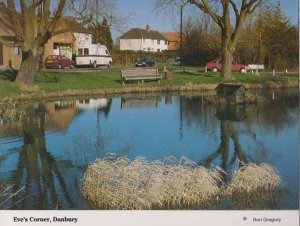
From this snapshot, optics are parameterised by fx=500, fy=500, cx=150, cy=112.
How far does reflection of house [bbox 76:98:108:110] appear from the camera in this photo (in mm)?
7905

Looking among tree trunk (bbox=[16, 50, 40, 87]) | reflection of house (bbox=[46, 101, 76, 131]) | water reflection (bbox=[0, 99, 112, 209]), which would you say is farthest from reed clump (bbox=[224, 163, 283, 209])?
tree trunk (bbox=[16, 50, 40, 87])

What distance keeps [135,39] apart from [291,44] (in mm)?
1792

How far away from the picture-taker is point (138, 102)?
8.50 meters

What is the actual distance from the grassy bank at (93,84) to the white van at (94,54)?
1.24 metres

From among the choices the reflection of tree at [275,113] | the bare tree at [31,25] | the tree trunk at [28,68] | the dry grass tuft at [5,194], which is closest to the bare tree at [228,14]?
the reflection of tree at [275,113]

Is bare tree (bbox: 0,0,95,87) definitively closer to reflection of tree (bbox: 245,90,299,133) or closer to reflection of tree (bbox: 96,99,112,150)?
reflection of tree (bbox: 96,99,112,150)

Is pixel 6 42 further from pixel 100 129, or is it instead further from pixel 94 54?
pixel 100 129

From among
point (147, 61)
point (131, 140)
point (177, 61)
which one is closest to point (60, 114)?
point (147, 61)

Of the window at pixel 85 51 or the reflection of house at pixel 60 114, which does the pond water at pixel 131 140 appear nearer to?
the reflection of house at pixel 60 114

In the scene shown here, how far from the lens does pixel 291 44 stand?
3914 millimetres

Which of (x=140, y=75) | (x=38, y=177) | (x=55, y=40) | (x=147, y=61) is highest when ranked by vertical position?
(x=55, y=40)

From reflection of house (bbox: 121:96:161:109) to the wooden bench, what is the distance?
32.4 inches

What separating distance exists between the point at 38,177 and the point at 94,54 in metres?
2.57
